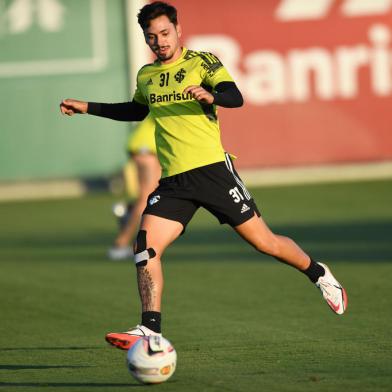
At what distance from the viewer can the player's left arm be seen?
7941 mm

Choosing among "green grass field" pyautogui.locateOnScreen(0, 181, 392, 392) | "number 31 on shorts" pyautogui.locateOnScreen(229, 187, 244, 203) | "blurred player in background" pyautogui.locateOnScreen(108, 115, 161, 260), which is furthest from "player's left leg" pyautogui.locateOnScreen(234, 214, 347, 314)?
"blurred player in background" pyautogui.locateOnScreen(108, 115, 161, 260)

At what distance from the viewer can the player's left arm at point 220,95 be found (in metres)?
7.94

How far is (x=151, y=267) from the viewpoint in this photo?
838 centimetres

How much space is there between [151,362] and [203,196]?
4.91 feet

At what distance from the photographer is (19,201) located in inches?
865

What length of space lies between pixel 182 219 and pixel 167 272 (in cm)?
486

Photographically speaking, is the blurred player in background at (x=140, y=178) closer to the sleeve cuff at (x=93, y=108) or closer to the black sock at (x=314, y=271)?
the sleeve cuff at (x=93, y=108)

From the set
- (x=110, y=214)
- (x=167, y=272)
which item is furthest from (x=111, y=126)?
(x=167, y=272)

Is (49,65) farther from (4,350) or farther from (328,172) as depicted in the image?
(4,350)

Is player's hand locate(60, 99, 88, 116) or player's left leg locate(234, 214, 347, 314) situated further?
player's hand locate(60, 99, 88, 116)

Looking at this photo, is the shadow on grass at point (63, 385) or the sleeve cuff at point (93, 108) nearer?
the shadow on grass at point (63, 385)

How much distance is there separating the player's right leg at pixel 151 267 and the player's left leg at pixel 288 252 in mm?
526

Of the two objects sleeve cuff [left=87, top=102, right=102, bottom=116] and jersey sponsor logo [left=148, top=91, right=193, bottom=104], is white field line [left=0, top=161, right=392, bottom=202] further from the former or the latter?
jersey sponsor logo [left=148, top=91, right=193, bottom=104]

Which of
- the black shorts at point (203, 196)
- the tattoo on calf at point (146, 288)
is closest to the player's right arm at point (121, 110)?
the black shorts at point (203, 196)
